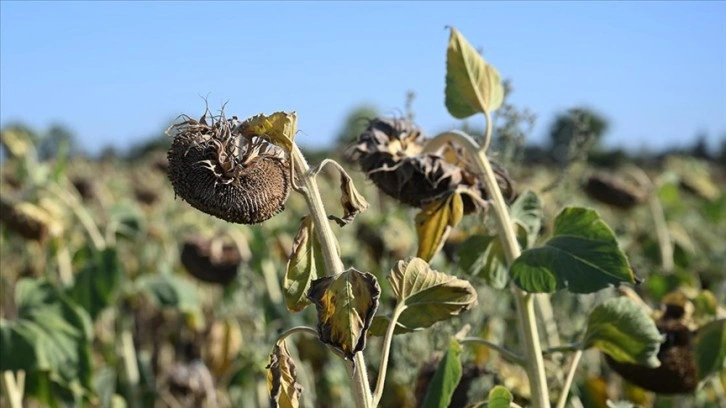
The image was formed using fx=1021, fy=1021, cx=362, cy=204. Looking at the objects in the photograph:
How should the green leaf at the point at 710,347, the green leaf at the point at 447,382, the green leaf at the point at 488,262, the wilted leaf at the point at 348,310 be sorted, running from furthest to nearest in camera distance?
the green leaf at the point at 710,347, the green leaf at the point at 488,262, the green leaf at the point at 447,382, the wilted leaf at the point at 348,310

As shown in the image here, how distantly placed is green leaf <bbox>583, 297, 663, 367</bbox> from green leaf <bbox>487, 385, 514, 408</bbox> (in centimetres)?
30

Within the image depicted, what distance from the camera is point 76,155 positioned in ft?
36.7

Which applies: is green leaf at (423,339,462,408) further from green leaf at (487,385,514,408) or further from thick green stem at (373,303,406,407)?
thick green stem at (373,303,406,407)

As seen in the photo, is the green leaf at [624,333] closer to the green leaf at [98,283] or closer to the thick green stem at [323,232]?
the thick green stem at [323,232]

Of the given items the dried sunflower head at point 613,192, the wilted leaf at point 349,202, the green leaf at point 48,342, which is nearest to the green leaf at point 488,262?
the wilted leaf at point 349,202

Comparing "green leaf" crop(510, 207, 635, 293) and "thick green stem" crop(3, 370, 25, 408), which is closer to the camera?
"green leaf" crop(510, 207, 635, 293)

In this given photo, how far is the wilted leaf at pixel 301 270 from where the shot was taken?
1.30 m

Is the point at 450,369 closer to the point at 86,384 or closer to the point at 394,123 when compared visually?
the point at 394,123

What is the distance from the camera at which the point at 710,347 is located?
1.94m

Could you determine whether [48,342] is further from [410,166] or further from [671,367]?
[671,367]

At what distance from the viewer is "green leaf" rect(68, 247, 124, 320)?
319 centimetres

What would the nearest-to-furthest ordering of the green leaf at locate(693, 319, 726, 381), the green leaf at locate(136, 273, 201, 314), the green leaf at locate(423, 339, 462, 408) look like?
the green leaf at locate(423, 339, 462, 408) < the green leaf at locate(693, 319, 726, 381) < the green leaf at locate(136, 273, 201, 314)

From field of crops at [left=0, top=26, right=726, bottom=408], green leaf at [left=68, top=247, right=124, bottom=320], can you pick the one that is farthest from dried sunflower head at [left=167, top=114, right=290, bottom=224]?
green leaf at [left=68, top=247, right=124, bottom=320]

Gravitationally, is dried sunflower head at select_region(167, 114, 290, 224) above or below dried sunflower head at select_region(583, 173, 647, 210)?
above
